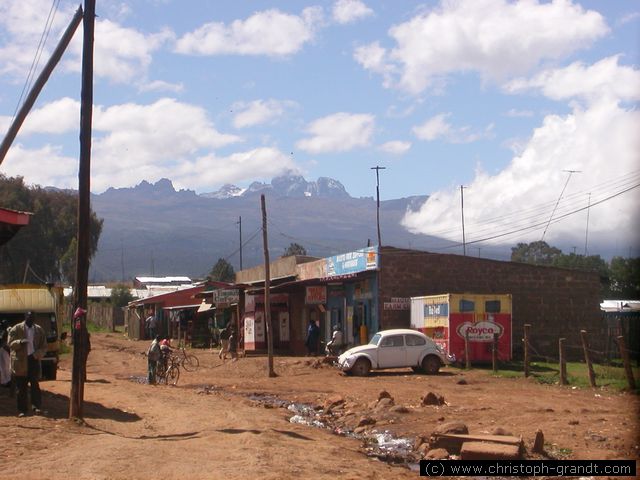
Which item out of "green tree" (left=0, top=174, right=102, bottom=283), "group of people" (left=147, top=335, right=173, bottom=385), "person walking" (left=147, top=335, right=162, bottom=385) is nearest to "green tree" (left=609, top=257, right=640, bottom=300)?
"group of people" (left=147, top=335, right=173, bottom=385)

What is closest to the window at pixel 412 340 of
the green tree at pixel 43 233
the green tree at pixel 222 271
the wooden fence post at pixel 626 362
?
the wooden fence post at pixel 626 362

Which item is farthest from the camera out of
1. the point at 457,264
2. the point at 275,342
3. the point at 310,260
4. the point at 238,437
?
the point at 310,260

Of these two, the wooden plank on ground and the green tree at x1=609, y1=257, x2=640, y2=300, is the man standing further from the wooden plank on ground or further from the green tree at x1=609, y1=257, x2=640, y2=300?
the green tree at x1=609, y1=257, x2=640, y2=300

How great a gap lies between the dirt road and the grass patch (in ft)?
2.74

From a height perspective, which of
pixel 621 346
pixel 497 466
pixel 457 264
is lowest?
pixel 497 466

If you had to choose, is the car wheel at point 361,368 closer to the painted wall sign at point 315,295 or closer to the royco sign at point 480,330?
the royco sign at point 480,330

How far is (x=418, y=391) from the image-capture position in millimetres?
21641

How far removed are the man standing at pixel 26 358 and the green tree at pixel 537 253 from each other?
81136 mm

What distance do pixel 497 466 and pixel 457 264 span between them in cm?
2359

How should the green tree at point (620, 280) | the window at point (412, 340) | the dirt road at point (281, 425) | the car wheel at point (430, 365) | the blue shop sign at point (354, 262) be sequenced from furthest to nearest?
the green tree at point (620, 280) < the blue shop sign at point (354, 262) < the window at point (412, 340) < the car wheel at point (430, 365) < the dirt road at point (281, 425)

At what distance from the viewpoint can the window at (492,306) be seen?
29.7 metres

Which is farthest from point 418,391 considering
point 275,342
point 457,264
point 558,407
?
point 275,342

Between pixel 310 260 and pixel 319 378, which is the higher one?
pixel 310 260

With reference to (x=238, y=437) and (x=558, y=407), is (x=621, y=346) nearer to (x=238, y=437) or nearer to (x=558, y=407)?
(x=558, y=407)
